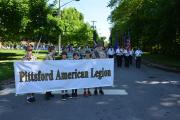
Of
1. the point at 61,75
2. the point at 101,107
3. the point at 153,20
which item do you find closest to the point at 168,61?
the point at 153,20

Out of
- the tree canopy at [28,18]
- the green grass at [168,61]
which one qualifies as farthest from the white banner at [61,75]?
the tree canopy at [28,18]

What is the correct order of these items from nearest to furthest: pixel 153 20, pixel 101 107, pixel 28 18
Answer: pixel 101 107 < pixel 28 18 < pixel 153 20

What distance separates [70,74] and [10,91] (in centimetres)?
312

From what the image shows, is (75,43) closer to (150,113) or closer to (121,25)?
(121,25)

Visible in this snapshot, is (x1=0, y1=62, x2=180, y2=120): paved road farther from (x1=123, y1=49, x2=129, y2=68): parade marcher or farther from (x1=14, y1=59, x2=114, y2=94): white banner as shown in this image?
(x1=123, y1=49, x2=129, y2=68): parade marcher

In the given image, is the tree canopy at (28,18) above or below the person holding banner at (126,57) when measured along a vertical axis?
above

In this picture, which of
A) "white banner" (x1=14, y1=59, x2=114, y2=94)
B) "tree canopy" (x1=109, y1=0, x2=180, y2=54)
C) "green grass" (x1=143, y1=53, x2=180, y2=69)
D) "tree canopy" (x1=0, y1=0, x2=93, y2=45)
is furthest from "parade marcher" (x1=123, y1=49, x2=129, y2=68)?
"white banner" (x1=14, y1=59, x2=114, y2=94)

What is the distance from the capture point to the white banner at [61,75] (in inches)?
552

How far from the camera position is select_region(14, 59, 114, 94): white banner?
1402cm

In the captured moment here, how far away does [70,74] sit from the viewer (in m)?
15.2

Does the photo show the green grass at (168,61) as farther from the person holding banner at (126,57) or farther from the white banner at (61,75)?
the white banner at (61,75)

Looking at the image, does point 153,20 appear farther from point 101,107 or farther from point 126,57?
point 101,107

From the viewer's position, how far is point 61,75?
14.9 meters

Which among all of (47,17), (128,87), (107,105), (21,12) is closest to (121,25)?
(47,17)
